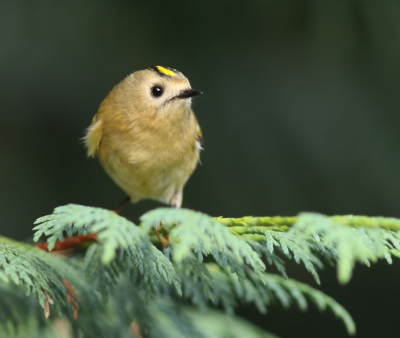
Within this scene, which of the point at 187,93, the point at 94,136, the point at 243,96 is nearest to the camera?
the point at 187,93

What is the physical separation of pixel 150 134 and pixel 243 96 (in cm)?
59

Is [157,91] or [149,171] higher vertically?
[157,91]

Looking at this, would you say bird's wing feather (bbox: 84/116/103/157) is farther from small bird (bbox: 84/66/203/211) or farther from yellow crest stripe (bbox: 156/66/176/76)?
yellow crest stripe (bbox: 156/66/176/76)

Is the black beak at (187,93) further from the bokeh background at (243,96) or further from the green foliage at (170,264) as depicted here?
the green foliage at (170,264)

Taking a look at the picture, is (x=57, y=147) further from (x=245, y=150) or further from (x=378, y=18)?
(x=378, y=18)

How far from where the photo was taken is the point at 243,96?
7.07 ft

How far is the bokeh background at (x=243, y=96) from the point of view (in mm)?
2023

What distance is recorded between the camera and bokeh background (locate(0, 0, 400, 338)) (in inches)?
79.7

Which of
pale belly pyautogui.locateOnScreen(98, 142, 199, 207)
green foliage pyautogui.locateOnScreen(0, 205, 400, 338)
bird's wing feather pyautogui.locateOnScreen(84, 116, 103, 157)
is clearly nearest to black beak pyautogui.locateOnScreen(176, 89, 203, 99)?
pale belly pyautogui.locateOnScreen(98, 142, 199, 207)

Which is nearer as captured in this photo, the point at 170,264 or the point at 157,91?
the point at 170,264

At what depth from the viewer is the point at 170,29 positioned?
81.6 inches

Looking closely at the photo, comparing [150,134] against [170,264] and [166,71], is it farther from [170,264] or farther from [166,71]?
[170,264]

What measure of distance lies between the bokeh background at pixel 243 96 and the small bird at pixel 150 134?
12.1 inches

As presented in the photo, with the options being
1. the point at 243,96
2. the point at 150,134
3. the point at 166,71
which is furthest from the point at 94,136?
the point at 243,96
